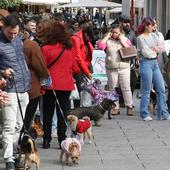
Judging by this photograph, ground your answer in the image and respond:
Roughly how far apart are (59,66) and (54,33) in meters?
0.47

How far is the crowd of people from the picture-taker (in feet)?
25.1

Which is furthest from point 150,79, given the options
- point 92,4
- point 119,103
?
point 92,4

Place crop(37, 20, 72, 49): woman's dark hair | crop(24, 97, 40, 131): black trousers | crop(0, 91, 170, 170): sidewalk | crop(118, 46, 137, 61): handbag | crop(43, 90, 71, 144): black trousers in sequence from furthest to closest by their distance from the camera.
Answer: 1. crop(118, 46, 137, 61): handbag
2. crop(43, 90, 71, 144): black trousers
3. crop(37, 20, 72, 49): woman's dark hair
4. crop(24, 97, 40, 131): black trousers
5. crop(0, 91, 170, 170): sidewalk

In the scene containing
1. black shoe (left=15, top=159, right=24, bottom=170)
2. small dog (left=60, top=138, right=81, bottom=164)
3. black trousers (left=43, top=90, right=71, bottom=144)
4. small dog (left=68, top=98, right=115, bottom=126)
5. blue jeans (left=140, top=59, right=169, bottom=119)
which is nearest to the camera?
black shoe (left=15, top=159, right=24, bottom=170)

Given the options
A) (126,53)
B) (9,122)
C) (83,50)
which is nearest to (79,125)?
(9,122)

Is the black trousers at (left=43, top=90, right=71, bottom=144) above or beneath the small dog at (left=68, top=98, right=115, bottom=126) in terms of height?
above

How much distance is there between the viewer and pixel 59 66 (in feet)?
29.5

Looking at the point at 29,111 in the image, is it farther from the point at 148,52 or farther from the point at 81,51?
the point at 148,52

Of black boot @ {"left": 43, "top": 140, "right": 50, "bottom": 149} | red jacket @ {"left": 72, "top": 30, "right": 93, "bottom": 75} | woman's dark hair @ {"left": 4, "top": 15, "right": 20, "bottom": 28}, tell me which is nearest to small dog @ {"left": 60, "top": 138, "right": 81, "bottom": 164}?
black boot @ {"left": 43, "top": 140, "right": 50, "bottom": 149}

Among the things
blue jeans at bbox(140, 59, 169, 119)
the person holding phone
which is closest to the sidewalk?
blue jeans at bbox(140, 59, 169, 119)

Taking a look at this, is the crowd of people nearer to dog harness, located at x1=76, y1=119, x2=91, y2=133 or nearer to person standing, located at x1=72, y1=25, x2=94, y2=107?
person standing, located at x1=72, y1=25, x2=94, y2=107

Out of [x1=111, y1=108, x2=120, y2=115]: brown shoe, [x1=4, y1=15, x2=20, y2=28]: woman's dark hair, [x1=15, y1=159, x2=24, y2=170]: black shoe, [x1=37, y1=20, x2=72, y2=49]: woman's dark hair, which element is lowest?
[x1=111, y1=108, x2=120, y2=115]: brown shoe

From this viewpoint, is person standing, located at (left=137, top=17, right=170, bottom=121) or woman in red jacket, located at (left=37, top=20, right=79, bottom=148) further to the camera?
person standing, located at (left=137, top=17, right=170, bottom=121)

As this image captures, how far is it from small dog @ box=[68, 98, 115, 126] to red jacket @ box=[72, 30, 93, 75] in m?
0.63
